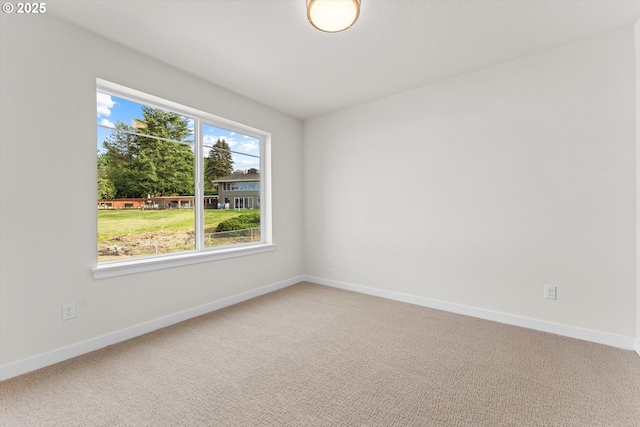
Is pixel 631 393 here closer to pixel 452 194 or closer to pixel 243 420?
pixel 452 194

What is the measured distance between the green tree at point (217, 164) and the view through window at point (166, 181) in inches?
0.5

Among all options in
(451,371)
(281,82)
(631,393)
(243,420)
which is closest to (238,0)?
(281,82)

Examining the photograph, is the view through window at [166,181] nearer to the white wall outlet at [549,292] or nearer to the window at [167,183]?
the window at [167,183]

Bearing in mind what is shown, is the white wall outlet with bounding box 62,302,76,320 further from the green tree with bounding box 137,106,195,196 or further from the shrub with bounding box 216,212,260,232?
the shrub with bounding box 216,212,260,232

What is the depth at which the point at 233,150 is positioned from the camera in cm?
359

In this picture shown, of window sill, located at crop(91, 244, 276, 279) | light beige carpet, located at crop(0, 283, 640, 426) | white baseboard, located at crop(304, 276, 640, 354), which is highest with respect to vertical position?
window sill, located at crop(91, 244, 276, 279)

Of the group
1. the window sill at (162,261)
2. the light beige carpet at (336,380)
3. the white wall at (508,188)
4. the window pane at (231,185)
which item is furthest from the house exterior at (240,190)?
the light beige carpet at (336,380)

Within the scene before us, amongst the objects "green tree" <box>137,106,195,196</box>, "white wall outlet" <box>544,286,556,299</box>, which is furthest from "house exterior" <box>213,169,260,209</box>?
"white wall outlet" <box>544,286,556,299</box>

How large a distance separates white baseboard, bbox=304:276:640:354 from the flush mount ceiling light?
2.90 metres

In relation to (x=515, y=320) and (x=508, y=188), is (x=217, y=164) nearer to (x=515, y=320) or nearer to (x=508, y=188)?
(x=508, y=188)

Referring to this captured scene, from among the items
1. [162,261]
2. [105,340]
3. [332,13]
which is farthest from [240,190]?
[332,13]

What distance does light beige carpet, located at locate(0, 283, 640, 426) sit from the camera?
1.50m

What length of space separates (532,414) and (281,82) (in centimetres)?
344

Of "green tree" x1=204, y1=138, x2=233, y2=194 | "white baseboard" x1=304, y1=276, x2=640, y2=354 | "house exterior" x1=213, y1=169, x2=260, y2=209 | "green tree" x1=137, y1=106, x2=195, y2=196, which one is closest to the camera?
"white baseboard" x1=304, y1=276, x2=640, y2=354
